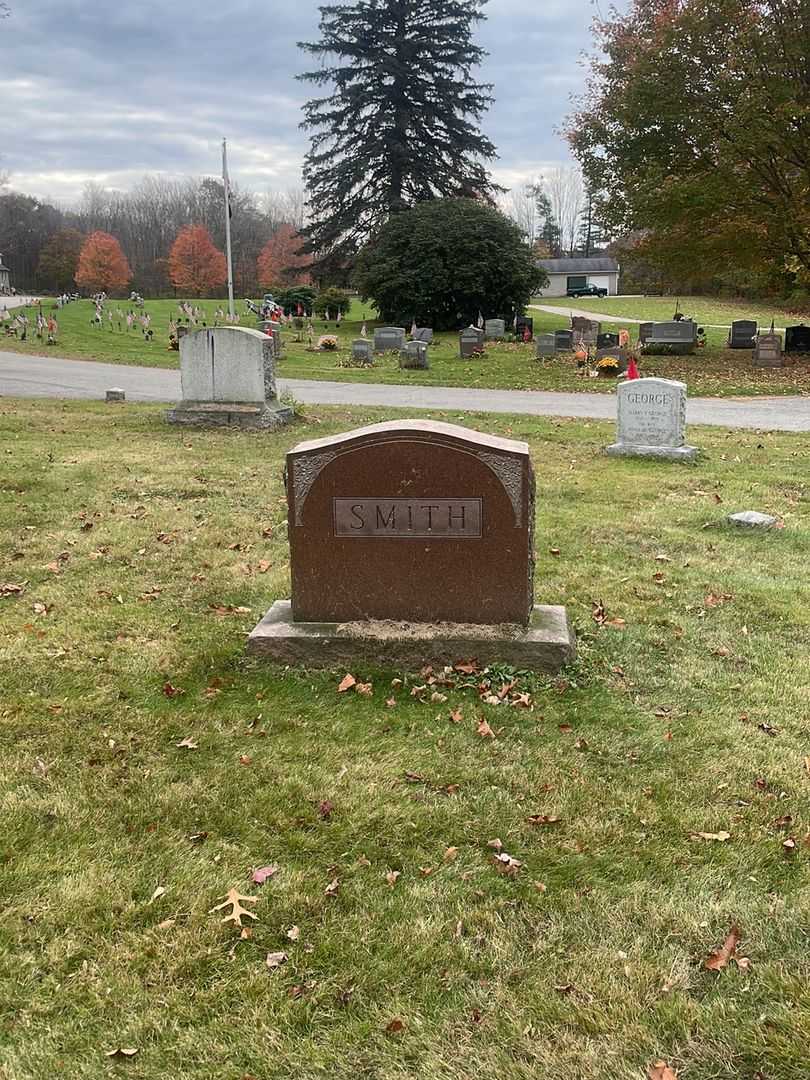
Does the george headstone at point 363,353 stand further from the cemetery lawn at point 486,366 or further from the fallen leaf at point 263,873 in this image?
the fallen leaf at point 263,873

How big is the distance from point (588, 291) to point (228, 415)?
270 feet

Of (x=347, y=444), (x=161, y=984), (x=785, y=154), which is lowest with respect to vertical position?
(x=161, y=984)

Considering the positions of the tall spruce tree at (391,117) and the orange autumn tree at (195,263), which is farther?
the orange autumn tree at (195,263)

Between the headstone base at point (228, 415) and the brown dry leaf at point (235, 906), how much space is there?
35.2 ft

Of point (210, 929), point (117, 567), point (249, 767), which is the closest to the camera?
point (210, 929)

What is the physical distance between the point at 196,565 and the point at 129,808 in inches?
125

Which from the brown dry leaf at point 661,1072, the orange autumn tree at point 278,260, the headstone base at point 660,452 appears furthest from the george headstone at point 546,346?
the orange autumn tree at point 278,260

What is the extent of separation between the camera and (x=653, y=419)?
35.8 ft

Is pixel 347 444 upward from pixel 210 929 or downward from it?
upward

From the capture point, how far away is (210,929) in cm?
274

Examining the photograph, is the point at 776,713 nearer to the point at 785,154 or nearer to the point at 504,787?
the point at 504,787

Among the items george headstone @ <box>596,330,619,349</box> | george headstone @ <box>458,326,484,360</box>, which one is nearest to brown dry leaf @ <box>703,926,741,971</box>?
george headstone @ <box>458,326,484,360</box>

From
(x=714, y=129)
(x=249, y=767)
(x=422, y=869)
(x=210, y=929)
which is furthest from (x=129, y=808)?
(x=714, y=129)

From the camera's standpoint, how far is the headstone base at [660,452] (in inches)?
424
